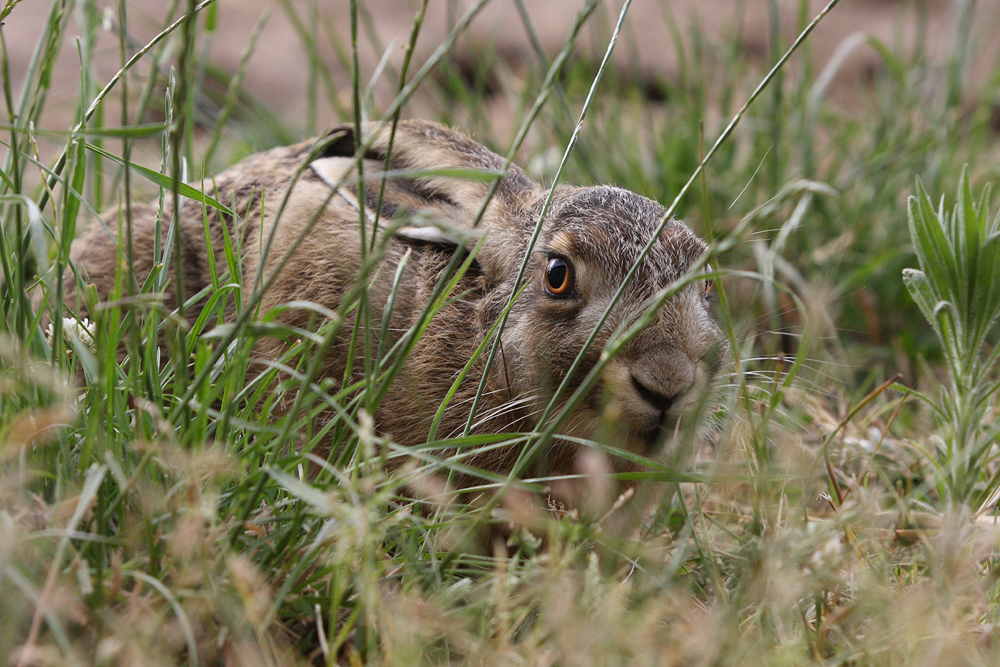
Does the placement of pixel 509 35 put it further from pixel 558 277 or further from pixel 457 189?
pixel 558 277

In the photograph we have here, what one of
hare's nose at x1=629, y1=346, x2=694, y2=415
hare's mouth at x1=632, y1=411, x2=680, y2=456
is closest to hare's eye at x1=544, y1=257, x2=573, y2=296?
hare's nose at x1=629, y1=346, x2=694, y2=415

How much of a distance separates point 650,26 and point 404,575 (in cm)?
766

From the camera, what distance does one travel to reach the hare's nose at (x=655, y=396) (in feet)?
8.70

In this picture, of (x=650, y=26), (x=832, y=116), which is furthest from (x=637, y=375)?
(x=650, y=26)

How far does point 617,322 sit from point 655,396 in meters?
0.29

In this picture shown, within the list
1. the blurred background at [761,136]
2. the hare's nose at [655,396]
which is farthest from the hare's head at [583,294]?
the blurred background at [761,136]

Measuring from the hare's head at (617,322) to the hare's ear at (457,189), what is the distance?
16 cm

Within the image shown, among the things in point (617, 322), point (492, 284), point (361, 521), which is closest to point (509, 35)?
point (492, 284)

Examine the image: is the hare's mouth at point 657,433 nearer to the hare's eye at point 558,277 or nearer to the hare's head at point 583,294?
the hare's head at point 583,294

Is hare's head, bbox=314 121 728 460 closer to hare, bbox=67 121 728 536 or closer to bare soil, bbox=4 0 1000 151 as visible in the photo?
hare, bbox=67 121 728 536

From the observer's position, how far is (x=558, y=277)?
3041mm

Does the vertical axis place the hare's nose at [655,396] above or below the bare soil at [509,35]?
below

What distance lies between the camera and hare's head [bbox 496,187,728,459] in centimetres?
267

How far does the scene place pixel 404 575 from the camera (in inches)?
83.5
